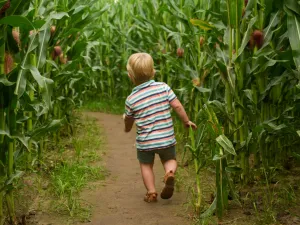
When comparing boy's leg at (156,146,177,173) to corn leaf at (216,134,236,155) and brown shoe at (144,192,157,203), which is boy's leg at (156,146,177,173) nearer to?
brown shoe at (144,192,157,203)

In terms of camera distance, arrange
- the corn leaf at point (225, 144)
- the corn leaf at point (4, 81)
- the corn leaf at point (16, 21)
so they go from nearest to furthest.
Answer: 1. the corn leaf at point (16, 21)
2. the corn leaf at point (4, 81)
3. the corn leaf at point (225, 144)

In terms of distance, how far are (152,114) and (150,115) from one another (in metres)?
0.02

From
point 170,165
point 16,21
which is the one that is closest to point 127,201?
point 170,165

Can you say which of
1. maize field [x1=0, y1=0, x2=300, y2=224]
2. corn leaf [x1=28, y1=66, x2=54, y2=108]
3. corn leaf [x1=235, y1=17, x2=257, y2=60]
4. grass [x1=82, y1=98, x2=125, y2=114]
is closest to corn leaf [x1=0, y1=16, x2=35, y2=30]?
maize field [x1=0, y1=0, x2=300, y2=224]

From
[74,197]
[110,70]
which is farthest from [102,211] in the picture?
[110,70]

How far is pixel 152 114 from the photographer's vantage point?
435cm

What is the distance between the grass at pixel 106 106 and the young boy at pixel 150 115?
5.75 metres

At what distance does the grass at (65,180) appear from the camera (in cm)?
402

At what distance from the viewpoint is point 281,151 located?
4.93 meters

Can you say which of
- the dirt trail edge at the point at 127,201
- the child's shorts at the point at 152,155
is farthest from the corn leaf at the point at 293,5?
the dirt trail edge at the point at 127,201

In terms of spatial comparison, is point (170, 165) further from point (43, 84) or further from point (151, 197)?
point (43, 84)

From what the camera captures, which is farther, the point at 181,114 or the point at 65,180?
the point at 65,180

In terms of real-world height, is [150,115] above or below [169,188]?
above

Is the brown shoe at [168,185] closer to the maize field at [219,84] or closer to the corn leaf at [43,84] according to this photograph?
the maize field at [219,84]
